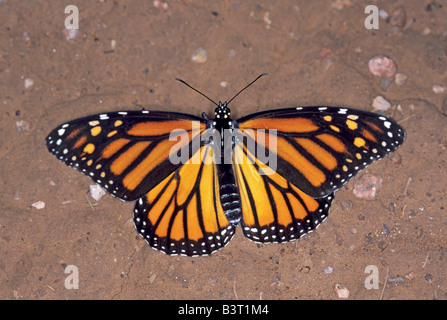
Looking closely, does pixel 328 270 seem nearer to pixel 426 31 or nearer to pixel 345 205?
pixel 345 205

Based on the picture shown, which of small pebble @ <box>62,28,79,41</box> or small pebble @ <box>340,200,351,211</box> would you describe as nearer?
small pebble @ <box>340,200,351,211</box>

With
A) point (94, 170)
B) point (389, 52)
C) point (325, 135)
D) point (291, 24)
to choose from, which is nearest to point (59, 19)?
point (94, 170)

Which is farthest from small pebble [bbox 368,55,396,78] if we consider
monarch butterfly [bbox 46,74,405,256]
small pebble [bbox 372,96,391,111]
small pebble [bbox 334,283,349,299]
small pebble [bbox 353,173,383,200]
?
small pebble [bbox 334,283,349,299]

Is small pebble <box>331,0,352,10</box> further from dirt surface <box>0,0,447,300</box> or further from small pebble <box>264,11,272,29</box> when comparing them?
small pebble <box>264,11,272,29</box>

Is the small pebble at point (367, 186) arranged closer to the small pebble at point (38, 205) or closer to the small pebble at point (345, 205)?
the small pebble at point (345, 205)

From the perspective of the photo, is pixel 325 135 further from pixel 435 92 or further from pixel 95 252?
pixel 95 252

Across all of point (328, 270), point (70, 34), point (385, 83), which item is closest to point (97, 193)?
point (70, 34)

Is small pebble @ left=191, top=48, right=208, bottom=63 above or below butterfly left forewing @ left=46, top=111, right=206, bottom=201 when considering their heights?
above
